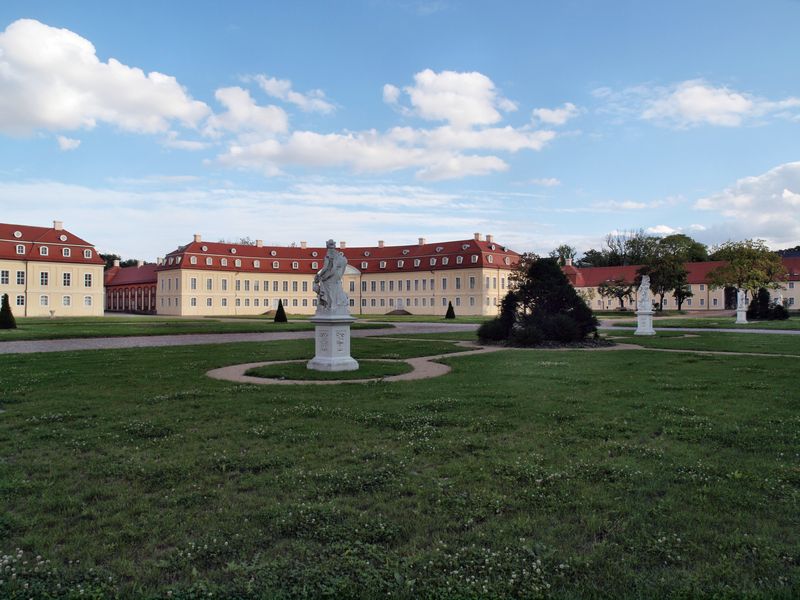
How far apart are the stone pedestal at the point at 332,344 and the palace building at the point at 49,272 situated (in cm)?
5554

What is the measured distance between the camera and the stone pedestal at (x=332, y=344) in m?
14.4

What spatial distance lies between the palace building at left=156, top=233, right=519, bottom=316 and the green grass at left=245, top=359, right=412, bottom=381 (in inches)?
2444

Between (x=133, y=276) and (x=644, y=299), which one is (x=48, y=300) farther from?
(x=644, y=299)

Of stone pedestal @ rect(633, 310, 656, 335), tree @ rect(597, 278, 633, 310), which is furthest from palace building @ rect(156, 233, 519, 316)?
stone pedestal @ rect(633, 310, 656, 335)

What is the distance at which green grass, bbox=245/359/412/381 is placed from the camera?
43.9ft

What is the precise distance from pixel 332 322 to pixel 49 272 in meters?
61.8

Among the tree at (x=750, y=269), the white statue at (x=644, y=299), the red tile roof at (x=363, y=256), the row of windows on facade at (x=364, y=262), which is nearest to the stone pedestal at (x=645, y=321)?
the white statue at (x=644, y=299)

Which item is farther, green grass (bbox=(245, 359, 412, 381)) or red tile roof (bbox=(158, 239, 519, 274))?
red tile roof (bbox=(158, 239, 519, 274))

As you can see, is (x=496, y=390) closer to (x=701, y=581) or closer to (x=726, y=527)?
(x=726, y=527)

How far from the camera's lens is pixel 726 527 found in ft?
14.8

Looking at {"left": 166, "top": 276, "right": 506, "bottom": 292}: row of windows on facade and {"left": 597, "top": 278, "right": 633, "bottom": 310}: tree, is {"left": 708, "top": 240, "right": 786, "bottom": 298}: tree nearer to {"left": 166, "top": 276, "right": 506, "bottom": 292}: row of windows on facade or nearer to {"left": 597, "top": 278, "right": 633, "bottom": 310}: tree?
{"left": 597, "top": 278, "right": 633, "bottom": 310}: tree

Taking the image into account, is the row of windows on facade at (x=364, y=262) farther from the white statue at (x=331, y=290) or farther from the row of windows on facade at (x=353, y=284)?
the white statue at (x=331, y=290)

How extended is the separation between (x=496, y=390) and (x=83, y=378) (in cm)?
936

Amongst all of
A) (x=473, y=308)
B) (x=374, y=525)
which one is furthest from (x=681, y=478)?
(x=473, y=308)
